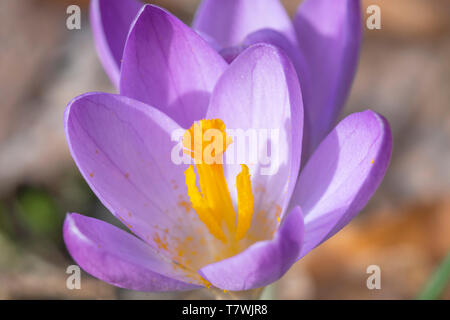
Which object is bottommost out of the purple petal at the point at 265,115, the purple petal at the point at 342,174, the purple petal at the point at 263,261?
the purple petal at the point at 263,261

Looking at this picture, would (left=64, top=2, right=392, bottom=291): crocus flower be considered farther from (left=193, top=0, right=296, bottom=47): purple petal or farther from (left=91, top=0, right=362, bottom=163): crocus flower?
(left=193, top=0, right=296, bottom=47): purple petal

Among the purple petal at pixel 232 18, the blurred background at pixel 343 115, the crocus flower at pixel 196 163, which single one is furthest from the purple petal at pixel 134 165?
the blurred background at pixel 343 115

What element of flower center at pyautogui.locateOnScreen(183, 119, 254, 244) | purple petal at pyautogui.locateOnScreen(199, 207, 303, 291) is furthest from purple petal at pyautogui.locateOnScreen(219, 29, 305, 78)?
purple petal at pyautogui.locateOnScreen(199, 207, 303, 291)

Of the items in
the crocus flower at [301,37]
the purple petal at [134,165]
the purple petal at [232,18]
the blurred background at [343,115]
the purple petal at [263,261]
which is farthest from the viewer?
the blurred background at [343,115]

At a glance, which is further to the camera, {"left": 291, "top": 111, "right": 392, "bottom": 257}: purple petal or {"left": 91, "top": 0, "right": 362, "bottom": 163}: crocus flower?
{"left": 91, "top": 0, "right": 362, "bottom": 163}: crocus flower

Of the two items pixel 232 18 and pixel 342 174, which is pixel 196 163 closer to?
pixel 342 174

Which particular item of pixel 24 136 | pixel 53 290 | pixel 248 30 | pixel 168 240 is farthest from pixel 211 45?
pixel 24 136

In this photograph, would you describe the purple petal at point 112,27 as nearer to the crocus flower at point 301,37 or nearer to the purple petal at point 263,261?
the crocus flower at point 301,37
